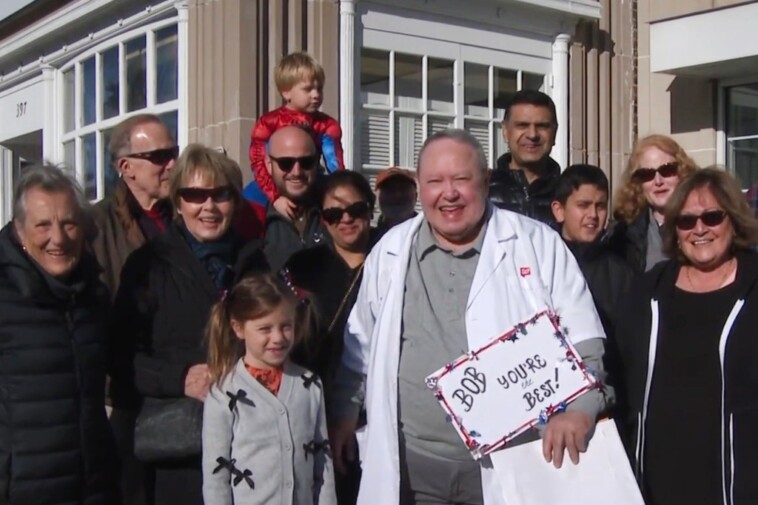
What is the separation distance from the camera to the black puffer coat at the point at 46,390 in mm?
3461

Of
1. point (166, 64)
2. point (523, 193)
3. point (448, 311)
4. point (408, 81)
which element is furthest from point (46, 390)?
point (408, 81)

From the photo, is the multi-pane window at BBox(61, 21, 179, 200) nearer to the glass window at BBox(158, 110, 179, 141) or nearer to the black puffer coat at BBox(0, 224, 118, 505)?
the glass window at BBox(158, 110, 179, 141)

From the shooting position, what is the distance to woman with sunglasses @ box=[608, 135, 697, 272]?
4.52 meters

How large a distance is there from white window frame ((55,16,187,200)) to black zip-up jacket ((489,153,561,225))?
13.3 ft

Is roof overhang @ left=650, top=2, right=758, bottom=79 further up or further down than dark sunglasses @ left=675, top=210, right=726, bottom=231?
further up

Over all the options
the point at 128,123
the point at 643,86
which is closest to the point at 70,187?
the point at 128,123

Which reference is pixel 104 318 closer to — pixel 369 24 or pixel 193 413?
pixel 193 413

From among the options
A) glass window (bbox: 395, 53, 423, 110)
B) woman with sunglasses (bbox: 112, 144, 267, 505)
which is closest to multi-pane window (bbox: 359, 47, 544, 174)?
glass window (bbox: 395, 53, 423, 110)

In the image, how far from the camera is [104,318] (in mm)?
3752

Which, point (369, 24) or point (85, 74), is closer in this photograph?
point (369, 24)

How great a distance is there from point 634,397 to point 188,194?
176 cm

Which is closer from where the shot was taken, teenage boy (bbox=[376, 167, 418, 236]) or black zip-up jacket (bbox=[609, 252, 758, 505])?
black zip-up jacket (bbox=[609, 252, 758, 505])

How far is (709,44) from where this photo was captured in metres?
7.97

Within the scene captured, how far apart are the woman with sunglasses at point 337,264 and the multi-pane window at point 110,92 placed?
4.04m
